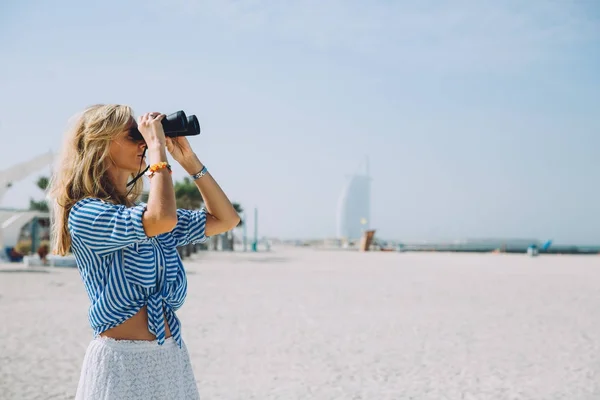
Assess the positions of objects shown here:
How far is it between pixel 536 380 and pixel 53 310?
287 inches

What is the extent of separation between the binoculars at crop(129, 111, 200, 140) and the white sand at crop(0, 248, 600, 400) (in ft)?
11.6

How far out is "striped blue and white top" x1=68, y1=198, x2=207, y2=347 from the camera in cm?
168

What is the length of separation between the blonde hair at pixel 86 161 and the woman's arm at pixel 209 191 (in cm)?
22

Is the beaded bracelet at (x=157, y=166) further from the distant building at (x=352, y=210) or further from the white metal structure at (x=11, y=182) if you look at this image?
the distant building at (x=352, y=210)

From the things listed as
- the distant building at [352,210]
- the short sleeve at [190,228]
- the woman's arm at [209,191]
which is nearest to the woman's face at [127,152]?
the woman's arm at [209,191]

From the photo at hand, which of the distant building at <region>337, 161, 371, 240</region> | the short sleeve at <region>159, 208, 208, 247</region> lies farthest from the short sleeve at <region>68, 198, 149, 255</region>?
the distant building at <region>337, 161, 371, 240</region>

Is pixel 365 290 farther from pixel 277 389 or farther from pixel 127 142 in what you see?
pixel 127 142

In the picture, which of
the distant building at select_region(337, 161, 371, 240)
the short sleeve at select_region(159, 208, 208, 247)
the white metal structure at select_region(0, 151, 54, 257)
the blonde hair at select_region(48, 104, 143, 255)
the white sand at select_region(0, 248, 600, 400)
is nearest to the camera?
the blonde hair at select_region(48, 104, 143, 255)

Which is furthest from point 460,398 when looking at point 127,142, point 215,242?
point 215,242

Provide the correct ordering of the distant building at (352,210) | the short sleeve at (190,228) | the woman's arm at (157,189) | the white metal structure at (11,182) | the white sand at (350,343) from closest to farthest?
the woman's arm at (157,189)
the short sleeve at (190,228)
the white sand at (350,343)
the white metal structure at (11,182)
the distant building at (352,210)

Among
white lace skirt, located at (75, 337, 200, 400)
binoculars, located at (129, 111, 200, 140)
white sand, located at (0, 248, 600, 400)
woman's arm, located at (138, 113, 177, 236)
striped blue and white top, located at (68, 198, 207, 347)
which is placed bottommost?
white sand, located at (0, 248, 600, 400)

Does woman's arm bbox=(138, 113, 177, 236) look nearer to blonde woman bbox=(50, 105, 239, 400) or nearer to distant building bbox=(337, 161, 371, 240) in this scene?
blonde woman bbox=(50, 105, 239, 400)

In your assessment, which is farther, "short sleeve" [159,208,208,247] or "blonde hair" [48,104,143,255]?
"short sleeve" [159,208,208,247]

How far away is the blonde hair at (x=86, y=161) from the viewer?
1.79m
